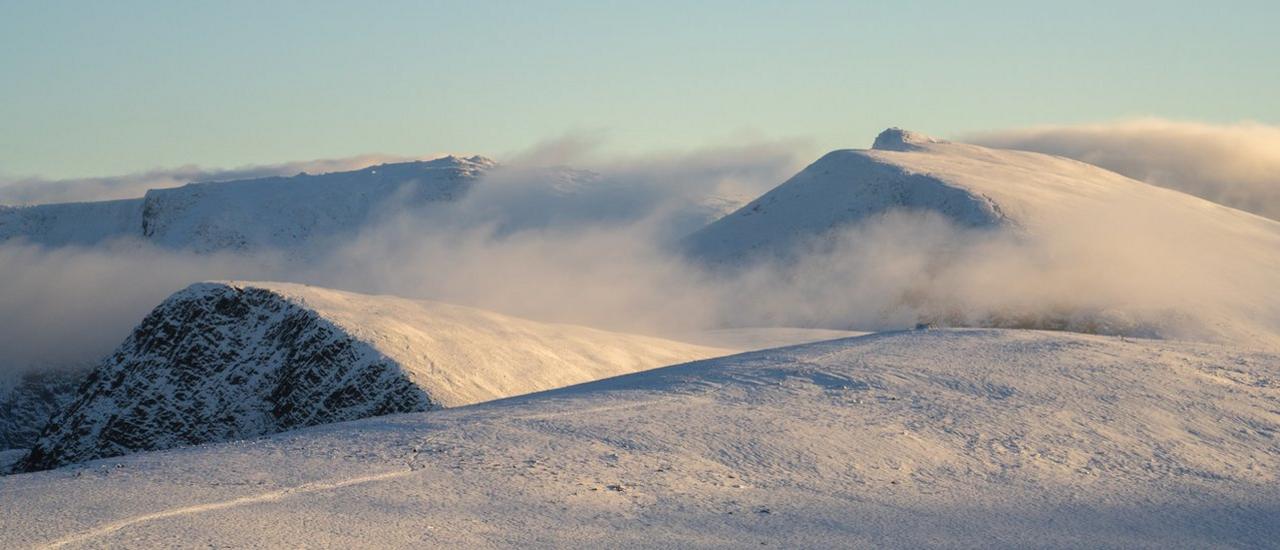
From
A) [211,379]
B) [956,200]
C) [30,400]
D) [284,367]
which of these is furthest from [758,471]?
[30,400]

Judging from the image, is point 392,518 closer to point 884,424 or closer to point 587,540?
point 587,540

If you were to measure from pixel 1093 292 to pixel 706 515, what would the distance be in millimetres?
76047

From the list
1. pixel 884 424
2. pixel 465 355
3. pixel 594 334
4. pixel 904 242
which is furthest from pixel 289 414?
pixel 904 242

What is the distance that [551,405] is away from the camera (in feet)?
73.5

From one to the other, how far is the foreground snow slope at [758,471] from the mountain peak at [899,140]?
396ft

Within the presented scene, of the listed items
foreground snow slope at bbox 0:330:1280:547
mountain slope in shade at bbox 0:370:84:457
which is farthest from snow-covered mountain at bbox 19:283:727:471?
mountain slope in shade at bbox 0:370:84:457

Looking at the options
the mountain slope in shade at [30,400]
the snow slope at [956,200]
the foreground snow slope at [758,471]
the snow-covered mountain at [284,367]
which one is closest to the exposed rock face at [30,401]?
the mountain slope in shade at [30,400]

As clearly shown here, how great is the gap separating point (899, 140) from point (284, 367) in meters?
109

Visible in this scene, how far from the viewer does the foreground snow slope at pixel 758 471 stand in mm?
14891

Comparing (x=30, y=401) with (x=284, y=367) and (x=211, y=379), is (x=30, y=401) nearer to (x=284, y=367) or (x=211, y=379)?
(x=211, y=379)

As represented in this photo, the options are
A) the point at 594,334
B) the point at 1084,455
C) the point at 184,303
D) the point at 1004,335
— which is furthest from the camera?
the point at 594,334

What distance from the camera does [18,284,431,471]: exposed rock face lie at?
46.4 m

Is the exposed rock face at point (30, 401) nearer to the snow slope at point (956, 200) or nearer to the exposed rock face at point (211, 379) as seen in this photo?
the snow slope at point (956, 200)

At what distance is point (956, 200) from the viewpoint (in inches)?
4198
